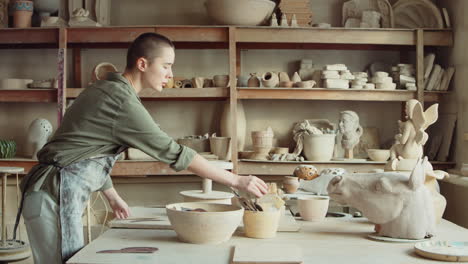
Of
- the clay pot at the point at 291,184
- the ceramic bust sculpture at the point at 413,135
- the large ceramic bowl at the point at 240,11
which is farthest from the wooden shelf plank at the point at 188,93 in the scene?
the ceramic bust sculpture at the point at 413,135

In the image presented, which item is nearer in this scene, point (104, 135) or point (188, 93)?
point (104, 135)

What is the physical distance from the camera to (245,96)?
17.4 feet

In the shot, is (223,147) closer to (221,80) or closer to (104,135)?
(221,80)

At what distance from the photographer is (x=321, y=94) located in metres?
5.30

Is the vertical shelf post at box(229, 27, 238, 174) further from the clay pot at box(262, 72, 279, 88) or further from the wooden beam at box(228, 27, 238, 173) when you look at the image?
the clay pot at box(262, 72, 279, 88)

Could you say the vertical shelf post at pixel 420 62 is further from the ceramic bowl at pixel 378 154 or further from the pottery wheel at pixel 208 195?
the pottery wheel at pixel 208 195

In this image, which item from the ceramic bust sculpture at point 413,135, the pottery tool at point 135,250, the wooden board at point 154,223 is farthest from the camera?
the ceramic bust sculpture at point 413,135

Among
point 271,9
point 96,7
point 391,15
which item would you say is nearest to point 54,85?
point 96,7

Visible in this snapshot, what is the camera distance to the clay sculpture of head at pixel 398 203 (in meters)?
1.96

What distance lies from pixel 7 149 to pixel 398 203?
4275mm

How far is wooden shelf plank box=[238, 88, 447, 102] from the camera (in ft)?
17.4

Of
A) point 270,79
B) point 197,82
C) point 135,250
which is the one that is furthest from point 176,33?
point 135,250

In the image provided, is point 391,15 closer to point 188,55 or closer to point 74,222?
point 188,55

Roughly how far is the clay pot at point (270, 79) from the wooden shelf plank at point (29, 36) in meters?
1.84
